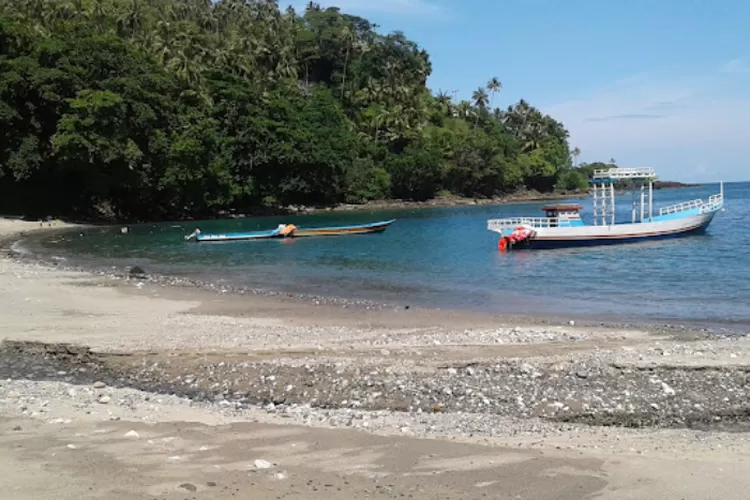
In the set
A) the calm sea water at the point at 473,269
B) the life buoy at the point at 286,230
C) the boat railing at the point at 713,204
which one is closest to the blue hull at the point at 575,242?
the calm sea water at the point at 473,269

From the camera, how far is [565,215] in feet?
150

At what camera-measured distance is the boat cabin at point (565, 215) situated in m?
45.4

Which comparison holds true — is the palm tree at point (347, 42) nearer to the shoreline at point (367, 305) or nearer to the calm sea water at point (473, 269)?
the calm sea water at point (473, 269)

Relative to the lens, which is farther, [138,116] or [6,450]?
[138,116]

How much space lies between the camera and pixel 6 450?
7102mm

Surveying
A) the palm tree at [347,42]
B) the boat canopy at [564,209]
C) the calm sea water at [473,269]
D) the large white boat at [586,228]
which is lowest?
the calm sea water at [473,269]

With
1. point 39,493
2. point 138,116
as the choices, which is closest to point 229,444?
point 39,493

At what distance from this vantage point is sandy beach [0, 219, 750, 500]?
6.63 meters

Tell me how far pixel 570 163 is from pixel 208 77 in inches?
3923

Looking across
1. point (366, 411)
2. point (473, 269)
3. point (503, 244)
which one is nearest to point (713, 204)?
point (503, 244)

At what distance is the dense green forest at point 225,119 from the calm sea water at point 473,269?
13904 mm

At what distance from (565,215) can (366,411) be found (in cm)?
3895

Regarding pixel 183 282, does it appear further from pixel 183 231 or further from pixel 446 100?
pixel 446 100

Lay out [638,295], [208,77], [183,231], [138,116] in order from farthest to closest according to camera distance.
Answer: [208,77] < [138,116] < [183,231] < [638,295]
